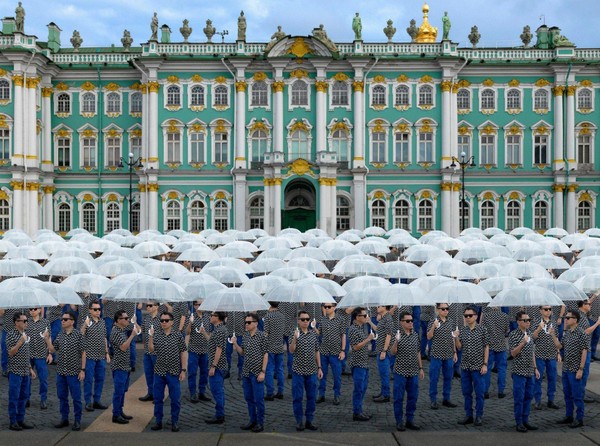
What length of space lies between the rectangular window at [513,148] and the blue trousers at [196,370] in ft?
140

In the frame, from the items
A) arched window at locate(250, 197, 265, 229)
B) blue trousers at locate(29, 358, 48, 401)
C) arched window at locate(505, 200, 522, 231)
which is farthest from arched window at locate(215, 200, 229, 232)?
blue trousers at locate(29, 358, 48, 401)

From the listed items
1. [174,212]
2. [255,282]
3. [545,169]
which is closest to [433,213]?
[545,169]

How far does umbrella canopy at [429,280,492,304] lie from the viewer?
14727mm

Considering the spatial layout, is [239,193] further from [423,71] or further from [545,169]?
[545,169]

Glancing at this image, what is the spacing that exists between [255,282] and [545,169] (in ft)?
134

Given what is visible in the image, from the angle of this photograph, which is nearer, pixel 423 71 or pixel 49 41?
pixel 423 71

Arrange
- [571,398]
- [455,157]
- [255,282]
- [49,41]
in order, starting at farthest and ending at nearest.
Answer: [49,41], [455,157], [255,282], [571,398]

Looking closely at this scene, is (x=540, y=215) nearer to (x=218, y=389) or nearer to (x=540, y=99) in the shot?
(x=540, y=99)

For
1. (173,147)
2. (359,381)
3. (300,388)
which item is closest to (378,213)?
(173,147)

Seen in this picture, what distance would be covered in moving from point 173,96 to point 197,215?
8141 millimetres

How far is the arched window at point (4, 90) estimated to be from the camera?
51406 millimetres

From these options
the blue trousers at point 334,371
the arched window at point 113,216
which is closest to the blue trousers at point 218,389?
the blue trousers at point 334,371

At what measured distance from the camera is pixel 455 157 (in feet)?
171

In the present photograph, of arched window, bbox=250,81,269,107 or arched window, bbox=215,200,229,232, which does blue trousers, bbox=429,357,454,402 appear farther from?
arched window, bbox=250,81,269,107
